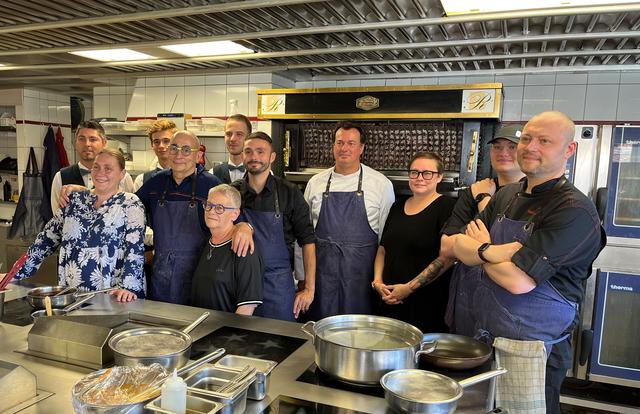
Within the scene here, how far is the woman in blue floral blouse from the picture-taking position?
90.3 inches

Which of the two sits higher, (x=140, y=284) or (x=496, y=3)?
(x=496, y=3)

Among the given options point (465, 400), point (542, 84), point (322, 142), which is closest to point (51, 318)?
point (465, 400)

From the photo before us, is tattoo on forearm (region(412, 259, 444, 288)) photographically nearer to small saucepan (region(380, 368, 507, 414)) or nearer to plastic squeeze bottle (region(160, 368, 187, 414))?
small saucepan (region(380, 368, 507, 414))

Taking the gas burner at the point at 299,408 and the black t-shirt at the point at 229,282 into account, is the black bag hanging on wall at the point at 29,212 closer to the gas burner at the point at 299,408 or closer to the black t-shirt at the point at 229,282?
the black t-shirt at the point at 229,282

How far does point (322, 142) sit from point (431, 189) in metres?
1.77

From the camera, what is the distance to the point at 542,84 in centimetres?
429

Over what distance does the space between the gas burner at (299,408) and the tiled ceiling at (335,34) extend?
2018 millimetres

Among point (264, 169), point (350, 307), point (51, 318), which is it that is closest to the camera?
point (51, 318)

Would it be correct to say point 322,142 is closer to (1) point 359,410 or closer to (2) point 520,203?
(2) point 520,203

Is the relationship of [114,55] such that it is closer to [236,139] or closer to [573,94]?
[236,139]

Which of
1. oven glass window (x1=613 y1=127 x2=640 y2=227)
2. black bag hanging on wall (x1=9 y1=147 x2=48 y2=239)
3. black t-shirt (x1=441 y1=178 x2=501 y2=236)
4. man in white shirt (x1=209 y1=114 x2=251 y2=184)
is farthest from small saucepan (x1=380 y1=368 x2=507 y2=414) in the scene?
black bag hanging on wall (x1=9 y1=147 x2=48 y2=239)

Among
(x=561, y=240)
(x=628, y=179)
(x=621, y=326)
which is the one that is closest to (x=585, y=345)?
(x=621, y=326)

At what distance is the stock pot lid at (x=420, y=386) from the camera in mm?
1138

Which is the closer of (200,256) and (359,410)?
(359,410)
